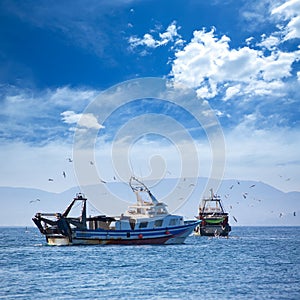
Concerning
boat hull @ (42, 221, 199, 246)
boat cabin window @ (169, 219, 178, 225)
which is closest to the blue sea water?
boat hull @ (42, 221, 199, 246)

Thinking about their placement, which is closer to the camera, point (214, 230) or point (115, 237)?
point (115, 237)

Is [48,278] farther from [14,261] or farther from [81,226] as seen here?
[81,226]

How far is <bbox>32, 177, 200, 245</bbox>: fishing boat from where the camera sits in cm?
6700

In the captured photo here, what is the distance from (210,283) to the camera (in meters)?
34.7

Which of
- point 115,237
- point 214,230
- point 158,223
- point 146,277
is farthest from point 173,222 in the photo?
point 214,230

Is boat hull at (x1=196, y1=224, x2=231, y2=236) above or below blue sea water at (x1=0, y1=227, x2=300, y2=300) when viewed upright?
above

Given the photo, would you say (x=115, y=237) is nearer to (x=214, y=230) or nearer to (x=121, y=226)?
(x=121, y=226)

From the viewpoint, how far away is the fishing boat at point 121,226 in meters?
67.0

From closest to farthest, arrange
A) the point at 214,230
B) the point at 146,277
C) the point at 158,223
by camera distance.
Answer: the point at 146,277
the point at 158,223
the point at 214,230

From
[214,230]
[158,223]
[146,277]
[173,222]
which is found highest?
[173,222]

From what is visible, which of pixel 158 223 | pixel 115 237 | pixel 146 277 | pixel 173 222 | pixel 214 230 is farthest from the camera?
pixel 214 230

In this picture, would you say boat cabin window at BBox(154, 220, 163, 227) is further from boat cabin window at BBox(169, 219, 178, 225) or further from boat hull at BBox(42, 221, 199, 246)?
boat cabin window at BBox(169, 219, 178, 225)

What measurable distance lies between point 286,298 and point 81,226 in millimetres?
42494

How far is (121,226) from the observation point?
221 feet
